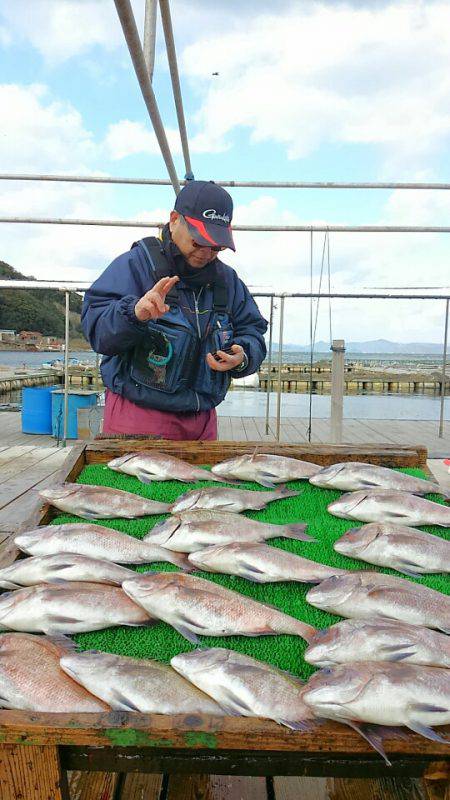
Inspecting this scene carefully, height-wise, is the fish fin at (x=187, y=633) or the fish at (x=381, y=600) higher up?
the fish at (x=381, y=600)

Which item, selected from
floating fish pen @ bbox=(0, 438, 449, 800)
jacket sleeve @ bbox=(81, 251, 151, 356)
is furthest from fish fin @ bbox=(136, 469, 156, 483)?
floating fish pen @ bbox=(0, 438, 449, 800)

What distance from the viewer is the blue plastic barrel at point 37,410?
856 centimetres

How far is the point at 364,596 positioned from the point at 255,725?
61 centimetres

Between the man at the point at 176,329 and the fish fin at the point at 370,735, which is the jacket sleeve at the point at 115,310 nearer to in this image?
the man at the point at 176,329

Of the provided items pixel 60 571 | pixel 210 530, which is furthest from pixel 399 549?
pixel 60 571

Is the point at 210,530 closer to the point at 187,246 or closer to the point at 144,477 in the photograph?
the point at 144,477

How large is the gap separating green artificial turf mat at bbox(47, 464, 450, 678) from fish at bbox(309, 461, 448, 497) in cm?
4

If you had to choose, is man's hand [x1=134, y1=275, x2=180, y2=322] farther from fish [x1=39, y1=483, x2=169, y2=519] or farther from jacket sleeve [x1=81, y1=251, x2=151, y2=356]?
fish [x1=39, y1=483, x2=169, y2=519]

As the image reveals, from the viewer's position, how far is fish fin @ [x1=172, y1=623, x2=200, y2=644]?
1515 mm

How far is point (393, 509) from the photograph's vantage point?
2.19 metres

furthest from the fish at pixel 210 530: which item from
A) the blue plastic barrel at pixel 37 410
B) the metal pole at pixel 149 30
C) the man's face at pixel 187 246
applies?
the blue plastic barrel at pixel 37 410

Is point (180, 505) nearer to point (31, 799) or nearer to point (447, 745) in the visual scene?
point (31, 799)

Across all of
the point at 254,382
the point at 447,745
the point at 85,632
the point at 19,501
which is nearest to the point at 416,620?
the point at 447,745

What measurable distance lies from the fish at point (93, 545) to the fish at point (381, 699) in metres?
0.78
